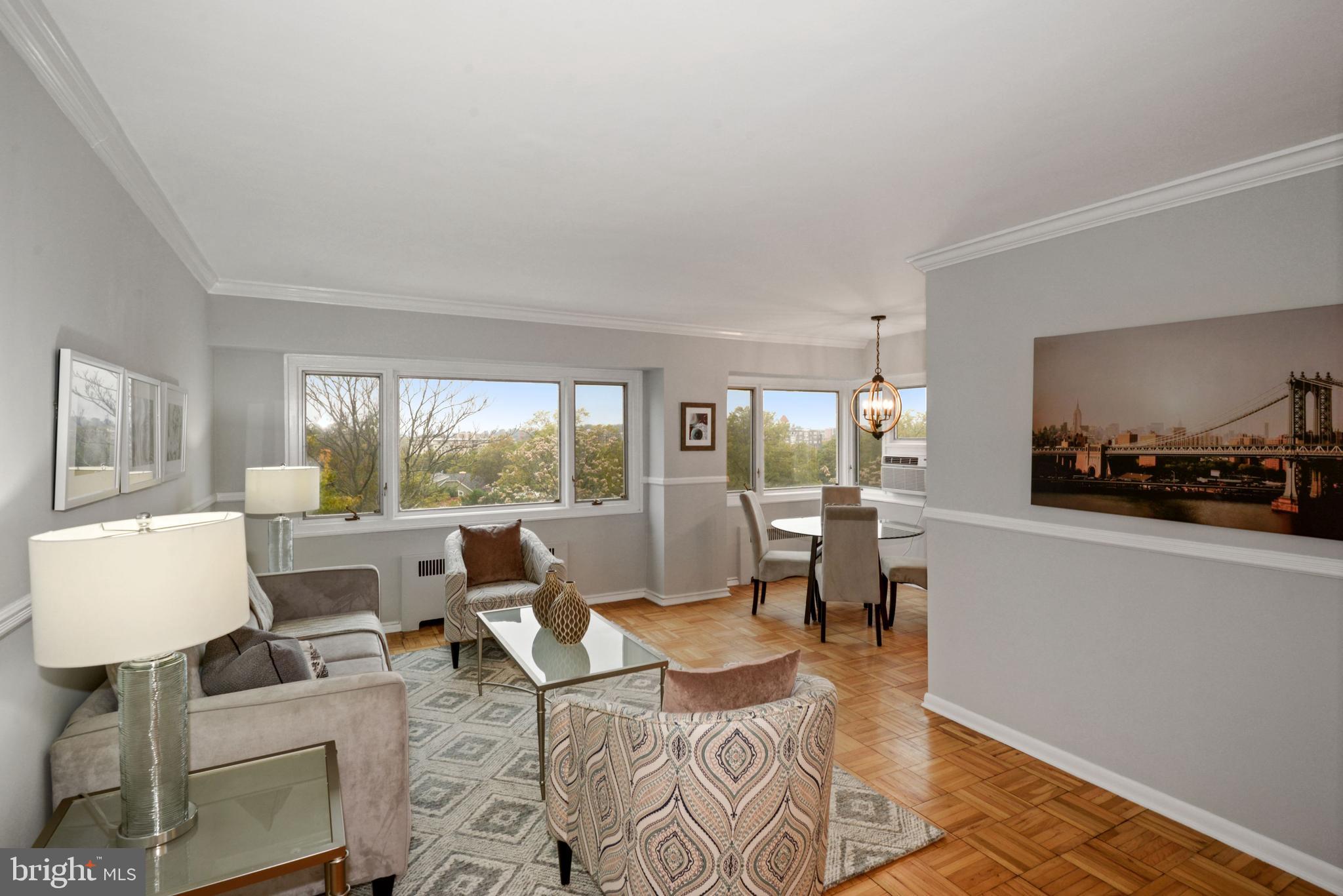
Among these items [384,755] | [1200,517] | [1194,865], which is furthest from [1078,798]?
[384,755]

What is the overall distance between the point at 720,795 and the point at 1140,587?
6.57 feet

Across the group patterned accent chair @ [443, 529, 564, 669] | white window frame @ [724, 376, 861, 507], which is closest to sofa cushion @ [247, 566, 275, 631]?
patterned accent chair @ [443, 529, 564, 669]

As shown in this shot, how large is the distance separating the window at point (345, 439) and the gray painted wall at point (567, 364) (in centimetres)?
21

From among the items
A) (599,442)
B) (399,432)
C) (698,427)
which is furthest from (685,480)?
(399,432)

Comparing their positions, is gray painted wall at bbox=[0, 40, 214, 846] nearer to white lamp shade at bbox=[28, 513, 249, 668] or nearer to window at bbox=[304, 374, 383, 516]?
white lamp shade at bbox=[28, 513, 249, 668]

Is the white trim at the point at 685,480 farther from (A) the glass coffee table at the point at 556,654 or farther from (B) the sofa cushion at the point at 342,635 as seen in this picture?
(B) the sofa cushion at the point at 342,635

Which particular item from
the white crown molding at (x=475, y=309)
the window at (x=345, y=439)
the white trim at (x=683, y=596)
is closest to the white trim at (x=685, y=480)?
the white trim at (x=683, y=596)

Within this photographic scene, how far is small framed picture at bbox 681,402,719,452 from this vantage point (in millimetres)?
5766

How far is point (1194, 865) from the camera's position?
7.43 feet

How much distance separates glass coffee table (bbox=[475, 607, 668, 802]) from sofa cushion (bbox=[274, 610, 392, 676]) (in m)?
0.51

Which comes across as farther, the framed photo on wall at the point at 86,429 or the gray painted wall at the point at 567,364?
the gray painted wall at the point at 567,364

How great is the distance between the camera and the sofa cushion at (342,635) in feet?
9.81

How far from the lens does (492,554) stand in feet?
14.6

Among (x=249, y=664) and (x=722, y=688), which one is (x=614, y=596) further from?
(x=722, y=688)
